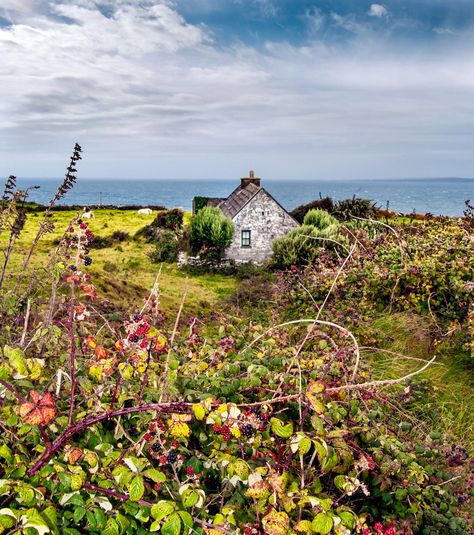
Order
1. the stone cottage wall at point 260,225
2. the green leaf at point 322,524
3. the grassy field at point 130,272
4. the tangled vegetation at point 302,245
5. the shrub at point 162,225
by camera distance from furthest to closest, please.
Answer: the shrub at point 162,225, the stone cottage wall at point 260,225, the tangled vegetation at point 302,245, the grassy field at point 130,272, the green leaf at point 322,524

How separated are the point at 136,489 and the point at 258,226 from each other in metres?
21.0

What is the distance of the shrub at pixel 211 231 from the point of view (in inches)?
884

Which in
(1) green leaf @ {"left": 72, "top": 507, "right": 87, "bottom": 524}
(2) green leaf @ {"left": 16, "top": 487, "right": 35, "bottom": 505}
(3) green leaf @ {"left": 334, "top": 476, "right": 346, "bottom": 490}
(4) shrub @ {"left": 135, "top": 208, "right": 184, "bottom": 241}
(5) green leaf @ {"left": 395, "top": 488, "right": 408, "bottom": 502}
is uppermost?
(4) shrub @ {"left": 135, "top": 208, "right": 184, "bottom": 241}

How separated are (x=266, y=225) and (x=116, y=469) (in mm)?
20887

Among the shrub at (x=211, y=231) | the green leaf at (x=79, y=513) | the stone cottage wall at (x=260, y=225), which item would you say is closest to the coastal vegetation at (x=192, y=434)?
the green leaf at (x=79, y=513)

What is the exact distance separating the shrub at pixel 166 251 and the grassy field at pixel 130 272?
1.47 feet

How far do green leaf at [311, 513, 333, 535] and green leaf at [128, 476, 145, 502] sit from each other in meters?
0.97

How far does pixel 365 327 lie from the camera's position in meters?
9.87

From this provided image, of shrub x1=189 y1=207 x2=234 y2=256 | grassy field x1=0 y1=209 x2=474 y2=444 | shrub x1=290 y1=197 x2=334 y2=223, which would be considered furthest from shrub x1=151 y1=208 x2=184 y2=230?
shrub x1=189 y1=207 x2=234 y2=256

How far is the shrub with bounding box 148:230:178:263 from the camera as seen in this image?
24812 mm

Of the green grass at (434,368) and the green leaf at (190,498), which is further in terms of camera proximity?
the green grass at (434,368)

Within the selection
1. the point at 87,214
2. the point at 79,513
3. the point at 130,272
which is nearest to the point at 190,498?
the point at 79,513

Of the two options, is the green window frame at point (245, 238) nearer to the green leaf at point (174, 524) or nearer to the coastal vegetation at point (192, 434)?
the coastal vegetation at point (192, 434)

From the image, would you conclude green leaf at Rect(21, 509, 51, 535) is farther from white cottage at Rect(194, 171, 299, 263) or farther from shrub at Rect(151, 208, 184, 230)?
shrub at Rect(151, 208, 184, 230)
